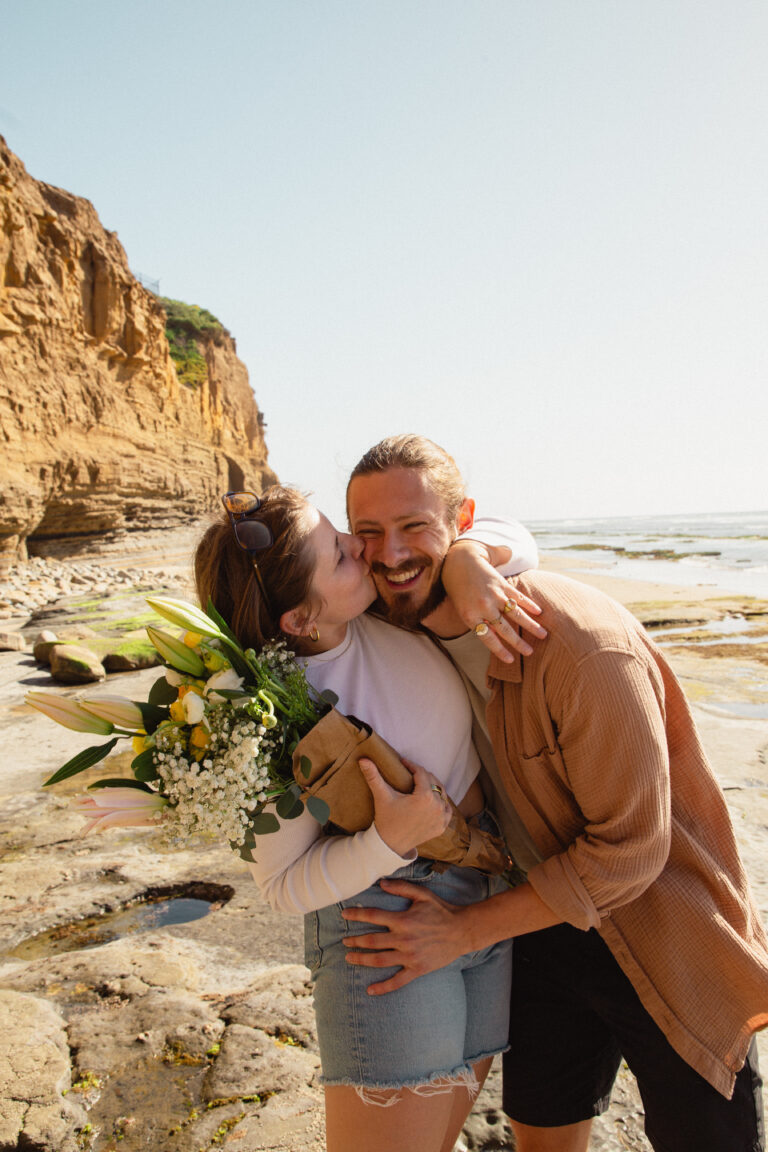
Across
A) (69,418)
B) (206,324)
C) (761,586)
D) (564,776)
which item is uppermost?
(206,324)

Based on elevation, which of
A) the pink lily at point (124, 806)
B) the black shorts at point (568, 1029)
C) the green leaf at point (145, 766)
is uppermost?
the green leaf at point (145, 766)

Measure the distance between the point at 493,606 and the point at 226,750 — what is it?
82 centimetres

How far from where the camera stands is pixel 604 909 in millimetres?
1832

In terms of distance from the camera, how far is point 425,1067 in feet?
5.72

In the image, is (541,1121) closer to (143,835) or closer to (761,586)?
A: (143,835)

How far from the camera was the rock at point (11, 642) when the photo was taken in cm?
1085

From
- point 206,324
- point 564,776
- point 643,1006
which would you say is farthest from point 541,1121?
point 206,324

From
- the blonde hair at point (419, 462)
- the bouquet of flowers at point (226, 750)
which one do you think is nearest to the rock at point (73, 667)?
the blonde hair at point (419, 462)

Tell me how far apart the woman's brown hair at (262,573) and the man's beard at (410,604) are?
34 centimetres

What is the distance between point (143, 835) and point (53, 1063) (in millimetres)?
2114

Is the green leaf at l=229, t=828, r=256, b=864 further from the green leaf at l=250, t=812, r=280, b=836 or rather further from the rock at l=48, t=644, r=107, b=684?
the rock at l=48, t=644, r=107, b=684

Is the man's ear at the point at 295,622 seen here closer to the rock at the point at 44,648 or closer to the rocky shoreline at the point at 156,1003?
the rocky shoreline at the point at 156,1003

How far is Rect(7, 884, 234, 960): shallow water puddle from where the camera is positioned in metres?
3.46

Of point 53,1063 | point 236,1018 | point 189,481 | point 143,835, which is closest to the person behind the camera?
point 53,1063
